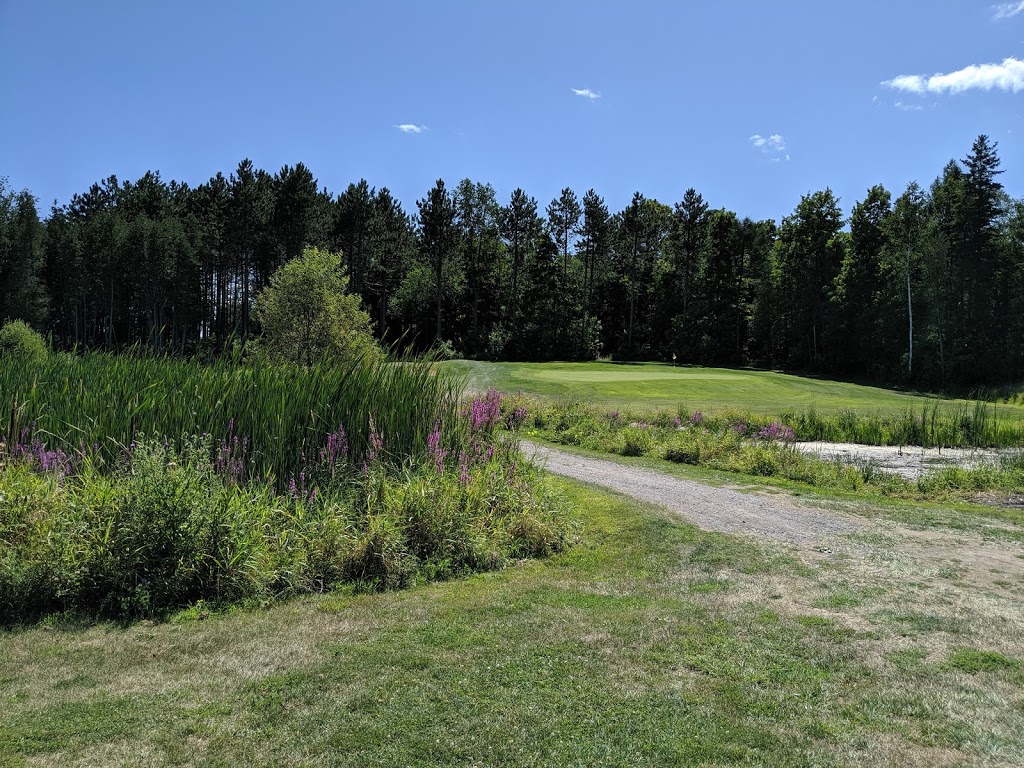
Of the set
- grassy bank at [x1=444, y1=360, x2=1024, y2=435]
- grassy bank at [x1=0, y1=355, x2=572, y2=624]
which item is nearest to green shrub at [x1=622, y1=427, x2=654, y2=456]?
grassy bank at [x1=444, y1=360, x2=1024, y2=435]

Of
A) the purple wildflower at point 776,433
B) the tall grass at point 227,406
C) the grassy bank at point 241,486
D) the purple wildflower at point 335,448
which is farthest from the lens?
the purple wildflower at point 776,433

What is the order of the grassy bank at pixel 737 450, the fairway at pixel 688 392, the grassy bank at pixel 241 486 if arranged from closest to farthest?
the grassy bank at pixel 241 486
the grassy bank at pixel 737 450
the fairway at pixel 688 392

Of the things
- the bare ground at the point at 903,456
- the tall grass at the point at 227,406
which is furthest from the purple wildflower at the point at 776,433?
the tall grass at the point at 227,406

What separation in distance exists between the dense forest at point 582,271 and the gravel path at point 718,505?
37725mm

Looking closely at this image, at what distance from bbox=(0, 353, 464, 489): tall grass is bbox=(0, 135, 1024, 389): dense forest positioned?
39984 mm

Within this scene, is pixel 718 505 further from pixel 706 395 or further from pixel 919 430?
pixel 706 395

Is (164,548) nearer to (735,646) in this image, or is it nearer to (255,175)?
(735,646)

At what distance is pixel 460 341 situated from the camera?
207 feet

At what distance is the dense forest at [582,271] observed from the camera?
1704 inches

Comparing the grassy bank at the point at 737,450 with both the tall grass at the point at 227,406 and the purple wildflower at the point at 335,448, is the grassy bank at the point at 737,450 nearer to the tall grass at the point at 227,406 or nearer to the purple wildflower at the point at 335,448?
the tall grass at the point at 227,406

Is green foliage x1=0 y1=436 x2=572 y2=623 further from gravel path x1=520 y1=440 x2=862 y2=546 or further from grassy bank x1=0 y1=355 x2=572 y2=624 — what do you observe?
gravel path x1=520 y1=440 x2=862 y2=546

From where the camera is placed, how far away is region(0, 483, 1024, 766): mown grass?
10.7ft

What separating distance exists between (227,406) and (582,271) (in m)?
64.5

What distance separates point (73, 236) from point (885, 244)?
69385 mm
